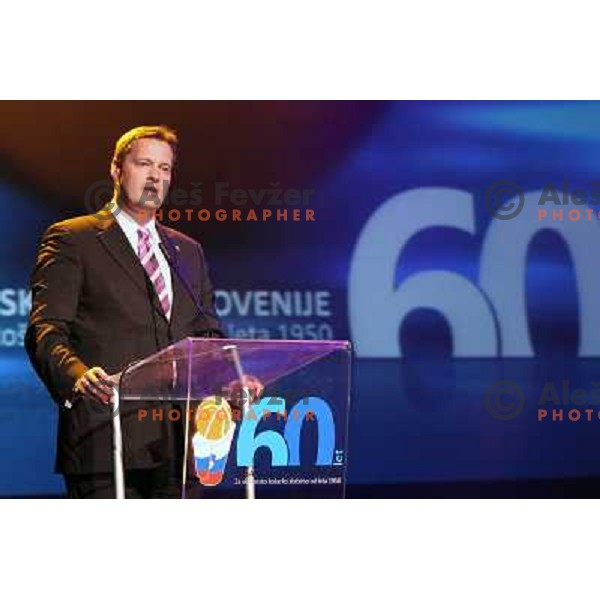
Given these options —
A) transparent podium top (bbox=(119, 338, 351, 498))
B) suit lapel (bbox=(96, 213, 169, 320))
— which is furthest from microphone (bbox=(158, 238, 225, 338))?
transparent podium top (bbox=(119, 338, 351, 498))

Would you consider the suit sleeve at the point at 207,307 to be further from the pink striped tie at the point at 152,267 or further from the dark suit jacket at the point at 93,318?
the pink striped tie at the point at 152,267

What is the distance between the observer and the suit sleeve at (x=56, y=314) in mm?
5371

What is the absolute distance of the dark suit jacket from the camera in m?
5.50

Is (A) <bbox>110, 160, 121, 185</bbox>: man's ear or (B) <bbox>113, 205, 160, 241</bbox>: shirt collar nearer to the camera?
(B) <bbox>113, 205, 160, 241</bbox>: shirt collar

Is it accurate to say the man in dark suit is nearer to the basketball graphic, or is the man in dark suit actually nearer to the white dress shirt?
the white dress shirt

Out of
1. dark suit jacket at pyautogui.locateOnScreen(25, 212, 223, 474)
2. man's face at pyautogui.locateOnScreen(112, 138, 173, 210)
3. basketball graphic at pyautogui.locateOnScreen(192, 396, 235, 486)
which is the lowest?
basketball graphic at pyautogui.locateOnScreen(192, 396, 235, 486)

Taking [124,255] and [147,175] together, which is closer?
[124,255]

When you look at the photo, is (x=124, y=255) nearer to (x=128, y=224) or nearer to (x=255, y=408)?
(x=128, y=224)

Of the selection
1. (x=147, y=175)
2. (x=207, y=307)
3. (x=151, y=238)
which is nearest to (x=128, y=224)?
(x=151, y=238)

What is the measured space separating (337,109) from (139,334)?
146 cm

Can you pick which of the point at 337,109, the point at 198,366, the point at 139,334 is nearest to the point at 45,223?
the point at 139,334

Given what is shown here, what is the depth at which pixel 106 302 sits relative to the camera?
559cm

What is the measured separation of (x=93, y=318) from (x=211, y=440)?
1221 mm

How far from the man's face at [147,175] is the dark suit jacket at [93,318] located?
0.15 metres
